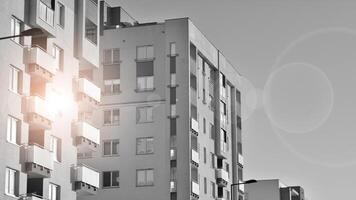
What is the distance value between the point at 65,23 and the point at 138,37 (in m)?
27.7

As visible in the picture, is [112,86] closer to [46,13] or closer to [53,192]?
[46,13]

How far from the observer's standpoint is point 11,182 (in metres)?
58.9

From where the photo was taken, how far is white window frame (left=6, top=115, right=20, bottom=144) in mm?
59219

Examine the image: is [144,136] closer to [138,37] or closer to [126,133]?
[126,133]

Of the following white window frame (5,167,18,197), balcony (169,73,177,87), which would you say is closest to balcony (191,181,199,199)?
balcony (169,73,177,87)

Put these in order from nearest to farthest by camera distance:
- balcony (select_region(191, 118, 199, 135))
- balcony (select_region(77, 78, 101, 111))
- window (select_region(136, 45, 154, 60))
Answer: balcony (select_region(77, 78, 101, 111)) → balcony (select_region(191, 118, 199, 135)) → window (select_region(136, 45, 154, 60))

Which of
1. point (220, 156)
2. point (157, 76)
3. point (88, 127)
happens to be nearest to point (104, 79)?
point (157, 76)

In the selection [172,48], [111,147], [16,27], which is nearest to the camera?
[16,27]

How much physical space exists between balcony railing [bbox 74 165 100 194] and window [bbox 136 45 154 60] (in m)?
25.3

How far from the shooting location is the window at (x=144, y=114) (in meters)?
95.4

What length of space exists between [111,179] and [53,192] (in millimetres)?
27488

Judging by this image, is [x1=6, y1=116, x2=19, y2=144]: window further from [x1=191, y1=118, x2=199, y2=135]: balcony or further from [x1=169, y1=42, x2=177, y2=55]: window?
[x1=169, y1=42, x2=177, y2=55]: window

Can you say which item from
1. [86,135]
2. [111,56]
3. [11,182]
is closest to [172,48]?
[111,56]

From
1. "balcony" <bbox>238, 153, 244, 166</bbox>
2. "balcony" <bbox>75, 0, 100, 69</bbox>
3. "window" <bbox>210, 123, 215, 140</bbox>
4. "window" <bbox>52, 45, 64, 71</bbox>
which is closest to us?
"window" <bbox>52, 45, 64, 71</bbox>
